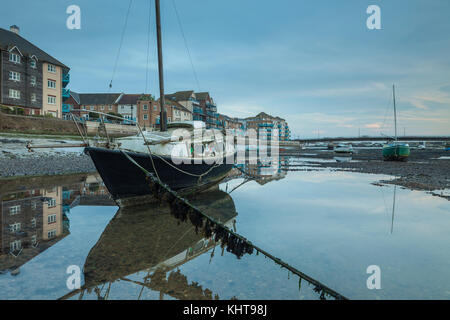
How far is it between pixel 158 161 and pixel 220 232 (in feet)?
17.1

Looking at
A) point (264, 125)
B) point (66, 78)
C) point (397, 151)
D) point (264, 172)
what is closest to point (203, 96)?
point (66, 78)

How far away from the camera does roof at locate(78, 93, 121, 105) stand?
80562 millimetres

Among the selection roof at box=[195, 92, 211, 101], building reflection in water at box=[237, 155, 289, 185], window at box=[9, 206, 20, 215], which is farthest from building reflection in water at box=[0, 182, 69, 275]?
roof at box=[195, 92, 211, 101]

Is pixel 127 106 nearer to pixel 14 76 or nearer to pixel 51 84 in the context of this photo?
pixel 51 84

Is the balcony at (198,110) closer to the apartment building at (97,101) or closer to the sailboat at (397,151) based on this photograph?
the apartment building at (97,101)

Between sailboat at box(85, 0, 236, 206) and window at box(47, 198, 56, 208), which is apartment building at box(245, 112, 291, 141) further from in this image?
window at box(47, 198, 56, 208)

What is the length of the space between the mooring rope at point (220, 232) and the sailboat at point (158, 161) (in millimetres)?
963

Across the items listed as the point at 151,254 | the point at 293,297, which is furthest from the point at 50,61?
the point at 293,297

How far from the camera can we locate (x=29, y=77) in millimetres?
39719

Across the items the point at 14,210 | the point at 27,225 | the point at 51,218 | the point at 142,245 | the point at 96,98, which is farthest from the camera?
the point at 96,98

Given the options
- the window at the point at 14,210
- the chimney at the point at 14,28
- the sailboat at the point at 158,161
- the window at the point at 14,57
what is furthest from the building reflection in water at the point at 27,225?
the chimney at the point at 14,28

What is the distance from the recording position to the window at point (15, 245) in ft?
19.1
